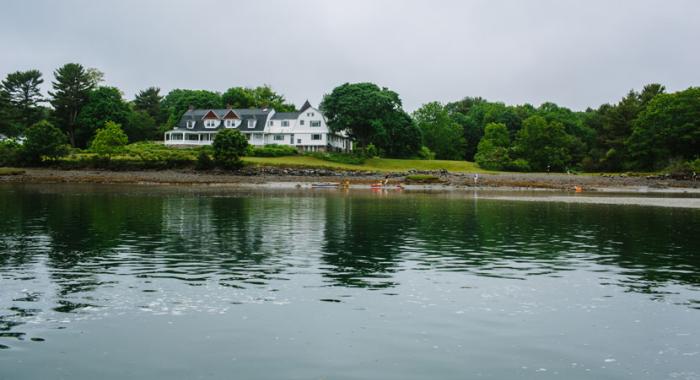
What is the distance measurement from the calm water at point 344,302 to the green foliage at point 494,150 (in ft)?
271

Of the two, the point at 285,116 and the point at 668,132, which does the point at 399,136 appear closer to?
the point at 285,116

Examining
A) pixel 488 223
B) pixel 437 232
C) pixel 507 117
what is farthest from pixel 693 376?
pixel 507 117

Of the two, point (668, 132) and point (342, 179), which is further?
point (668, 132)

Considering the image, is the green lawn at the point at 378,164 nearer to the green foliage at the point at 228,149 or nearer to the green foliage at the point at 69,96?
the green foliage at the point at 228,149

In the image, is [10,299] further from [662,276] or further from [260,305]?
[662,276]

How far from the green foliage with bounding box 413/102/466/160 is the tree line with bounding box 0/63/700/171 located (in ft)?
0.80

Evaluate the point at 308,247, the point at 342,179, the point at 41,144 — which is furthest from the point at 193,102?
the point at 308,247

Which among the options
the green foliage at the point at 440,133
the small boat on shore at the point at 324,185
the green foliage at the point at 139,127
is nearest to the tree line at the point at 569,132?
the green foliage at the point at 440,133

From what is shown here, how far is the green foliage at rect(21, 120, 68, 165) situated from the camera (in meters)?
100

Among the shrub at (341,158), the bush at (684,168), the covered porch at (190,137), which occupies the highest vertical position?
the covered porch at (190,137)

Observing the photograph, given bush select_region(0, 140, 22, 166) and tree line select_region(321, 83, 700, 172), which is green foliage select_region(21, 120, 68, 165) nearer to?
bush select_region(0, 140, 22, 166)

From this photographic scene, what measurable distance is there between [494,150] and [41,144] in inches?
3156

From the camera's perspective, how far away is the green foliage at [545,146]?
121m

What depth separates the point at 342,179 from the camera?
101 metres
